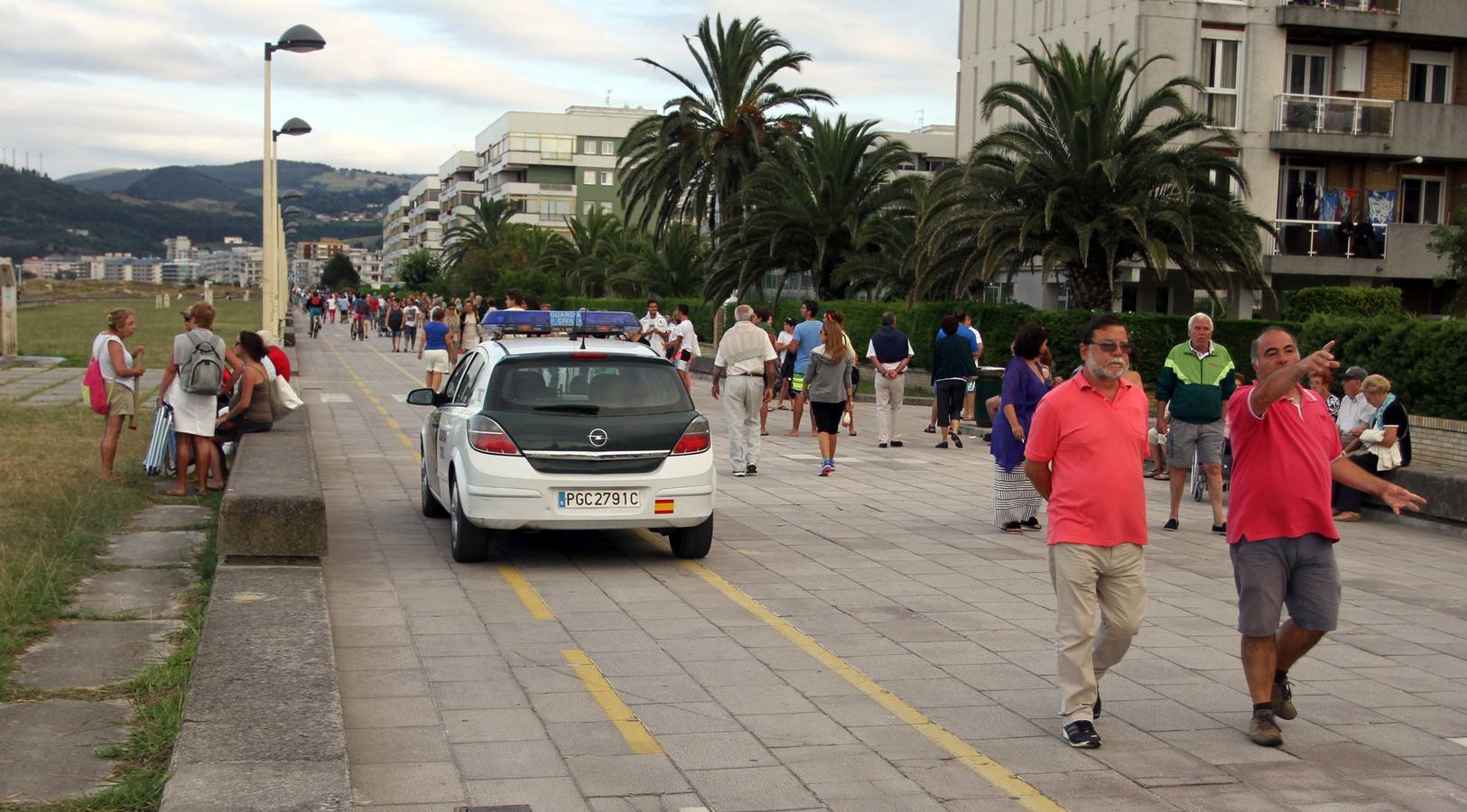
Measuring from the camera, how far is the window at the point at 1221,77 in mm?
37062

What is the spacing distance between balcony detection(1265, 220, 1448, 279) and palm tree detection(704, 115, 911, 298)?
975 cm

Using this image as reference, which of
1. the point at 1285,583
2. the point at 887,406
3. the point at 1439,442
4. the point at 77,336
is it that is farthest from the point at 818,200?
the point at 1285,583

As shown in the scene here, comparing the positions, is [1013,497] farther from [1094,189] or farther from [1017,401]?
[1094,189]

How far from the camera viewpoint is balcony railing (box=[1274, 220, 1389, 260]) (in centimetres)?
3778

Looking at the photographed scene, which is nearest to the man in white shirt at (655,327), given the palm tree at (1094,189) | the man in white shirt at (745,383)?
the palm tree at (1094,189)

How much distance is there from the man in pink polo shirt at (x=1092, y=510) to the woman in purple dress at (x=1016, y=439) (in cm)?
501

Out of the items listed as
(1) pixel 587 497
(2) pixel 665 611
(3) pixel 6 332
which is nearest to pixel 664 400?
(1) pixel 587 497

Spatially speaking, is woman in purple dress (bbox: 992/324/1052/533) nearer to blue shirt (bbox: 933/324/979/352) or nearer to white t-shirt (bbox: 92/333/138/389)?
white t-shirt (bbox: 92/333/138/389)

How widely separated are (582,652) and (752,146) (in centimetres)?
3574

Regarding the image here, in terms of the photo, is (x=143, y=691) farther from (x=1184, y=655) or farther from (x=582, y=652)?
(x=1184, y=655)

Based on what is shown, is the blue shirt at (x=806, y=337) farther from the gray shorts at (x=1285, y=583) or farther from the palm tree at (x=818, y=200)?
the palm tree at (x=818, y=200)

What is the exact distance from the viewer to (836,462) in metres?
17.5

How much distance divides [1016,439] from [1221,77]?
28586 millimetres

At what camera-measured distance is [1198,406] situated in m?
12.5
